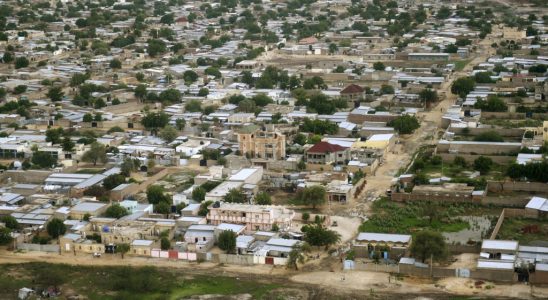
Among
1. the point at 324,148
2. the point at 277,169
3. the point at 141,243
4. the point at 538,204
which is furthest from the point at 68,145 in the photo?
the point at 538,204

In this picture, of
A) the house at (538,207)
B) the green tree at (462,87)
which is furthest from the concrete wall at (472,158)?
the green tree at (462,87)

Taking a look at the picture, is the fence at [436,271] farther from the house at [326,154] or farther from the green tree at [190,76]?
the green tree at [190,76]

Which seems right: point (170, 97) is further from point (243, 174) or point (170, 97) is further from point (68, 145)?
point (243, 174)

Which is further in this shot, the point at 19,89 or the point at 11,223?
the point at 19,89

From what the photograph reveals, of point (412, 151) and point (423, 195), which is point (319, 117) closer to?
point (412, 151)

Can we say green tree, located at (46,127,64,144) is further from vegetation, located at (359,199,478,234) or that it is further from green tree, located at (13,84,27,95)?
vegetation, located at (359,199,478,234)

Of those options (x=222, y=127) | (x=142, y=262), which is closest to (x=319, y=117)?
(x=222, y=127)
